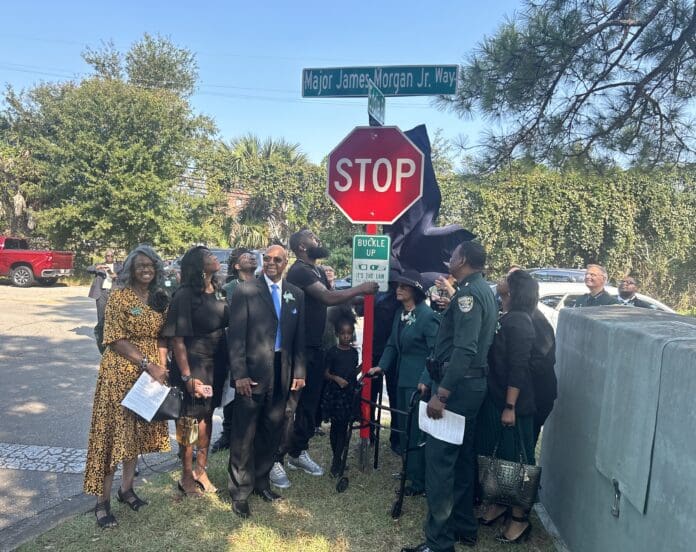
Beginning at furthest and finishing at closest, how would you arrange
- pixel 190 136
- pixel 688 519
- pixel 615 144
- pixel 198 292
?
pixel 190 136
pixel 615 144
pixel 198 292
pixel 688 519

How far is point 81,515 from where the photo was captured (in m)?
3.85

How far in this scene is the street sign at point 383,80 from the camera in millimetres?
4578

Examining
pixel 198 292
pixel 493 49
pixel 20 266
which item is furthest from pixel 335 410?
pixel 20 266

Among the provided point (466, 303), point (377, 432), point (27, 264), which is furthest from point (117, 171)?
point (466, 303)

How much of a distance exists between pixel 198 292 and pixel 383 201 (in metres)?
1.65

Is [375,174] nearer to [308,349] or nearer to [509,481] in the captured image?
[308,349]

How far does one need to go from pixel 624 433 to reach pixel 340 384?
2486mm

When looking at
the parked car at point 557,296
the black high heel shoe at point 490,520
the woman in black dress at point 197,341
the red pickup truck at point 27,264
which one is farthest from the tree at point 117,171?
the black high heel shoe at point 490,520

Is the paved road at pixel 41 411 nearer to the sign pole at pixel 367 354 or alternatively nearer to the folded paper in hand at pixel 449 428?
the sign pole at pixel 367 354

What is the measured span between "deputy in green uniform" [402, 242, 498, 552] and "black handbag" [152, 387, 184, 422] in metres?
1.75

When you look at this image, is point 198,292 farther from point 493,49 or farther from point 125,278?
point 493,49

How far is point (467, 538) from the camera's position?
12.1 feet

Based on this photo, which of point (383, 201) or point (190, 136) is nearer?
point (383, 201)

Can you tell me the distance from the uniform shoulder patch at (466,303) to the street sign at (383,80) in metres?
2.07
